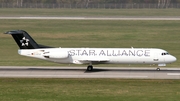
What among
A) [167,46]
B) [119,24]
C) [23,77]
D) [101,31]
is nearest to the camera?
[23,77]

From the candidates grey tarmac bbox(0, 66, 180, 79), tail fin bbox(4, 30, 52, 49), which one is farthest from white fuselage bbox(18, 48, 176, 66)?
grey tarmac bbox(0, 66, 180, 79)

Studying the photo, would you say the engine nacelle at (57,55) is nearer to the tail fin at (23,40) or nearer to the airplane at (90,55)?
the airplane at (90,55)

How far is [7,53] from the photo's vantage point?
78.1m

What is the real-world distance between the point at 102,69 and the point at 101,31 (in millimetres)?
42834

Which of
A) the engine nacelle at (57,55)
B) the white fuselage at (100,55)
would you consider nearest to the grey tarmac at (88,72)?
the white fuselage at (100,55)

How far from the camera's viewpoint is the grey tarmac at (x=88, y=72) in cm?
5591

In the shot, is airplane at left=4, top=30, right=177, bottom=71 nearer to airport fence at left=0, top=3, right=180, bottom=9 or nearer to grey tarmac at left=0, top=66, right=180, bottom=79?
grey tarmac at left=0, top=66, right=180, bottom=79

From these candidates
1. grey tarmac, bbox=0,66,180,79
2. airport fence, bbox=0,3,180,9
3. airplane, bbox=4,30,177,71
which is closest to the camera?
grey tarmac, bbox=0,66,180,79

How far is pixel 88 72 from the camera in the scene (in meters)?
59.4

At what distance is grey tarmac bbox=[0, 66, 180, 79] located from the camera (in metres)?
55.9

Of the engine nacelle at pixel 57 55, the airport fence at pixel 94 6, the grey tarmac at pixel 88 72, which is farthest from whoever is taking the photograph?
the airport fence at pixel 94 6

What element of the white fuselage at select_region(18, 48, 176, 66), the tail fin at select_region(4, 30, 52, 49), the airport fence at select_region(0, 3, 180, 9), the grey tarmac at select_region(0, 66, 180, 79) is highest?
the tail fin at select_region(4, 30, 52, 49)

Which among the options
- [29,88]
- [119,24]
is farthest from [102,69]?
[119,24]

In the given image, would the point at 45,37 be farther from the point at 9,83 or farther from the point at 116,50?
the point at 9,83
